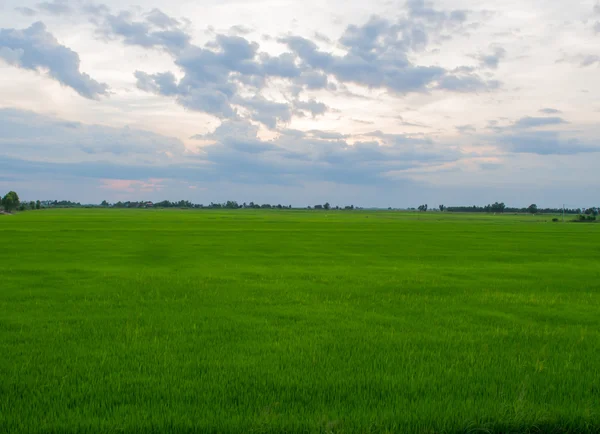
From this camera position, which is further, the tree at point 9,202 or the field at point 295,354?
the tree at point 9,202

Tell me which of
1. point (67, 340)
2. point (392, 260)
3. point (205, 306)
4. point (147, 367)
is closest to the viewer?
point (147, 367)

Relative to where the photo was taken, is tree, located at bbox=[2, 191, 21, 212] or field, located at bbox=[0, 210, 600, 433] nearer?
field, located at bbox=[0, 210, 600, 433]

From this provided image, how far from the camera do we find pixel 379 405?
20.6 ft

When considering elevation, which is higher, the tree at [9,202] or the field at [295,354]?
the tree at [9,202]

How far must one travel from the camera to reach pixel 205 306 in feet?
41.4

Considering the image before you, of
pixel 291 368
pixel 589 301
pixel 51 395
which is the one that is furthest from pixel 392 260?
pixel 51 395

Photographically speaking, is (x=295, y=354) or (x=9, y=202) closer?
(x=295, y=354)

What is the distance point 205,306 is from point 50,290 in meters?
5.81

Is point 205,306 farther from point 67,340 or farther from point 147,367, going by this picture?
point 147,367

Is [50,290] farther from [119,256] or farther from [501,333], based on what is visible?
[501,333]

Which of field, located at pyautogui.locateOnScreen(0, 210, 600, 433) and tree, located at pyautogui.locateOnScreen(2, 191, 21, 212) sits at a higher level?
tree, located at pyautogui.locateOnScreen(2, 191, 21, 212)

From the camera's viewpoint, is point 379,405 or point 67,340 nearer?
point 379,405

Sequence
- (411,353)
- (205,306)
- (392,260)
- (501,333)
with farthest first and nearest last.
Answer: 1. (392,260)
2. (205,306)
3. (501,333)
4. (411,353)

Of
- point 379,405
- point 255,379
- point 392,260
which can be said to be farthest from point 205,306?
point 392,260
